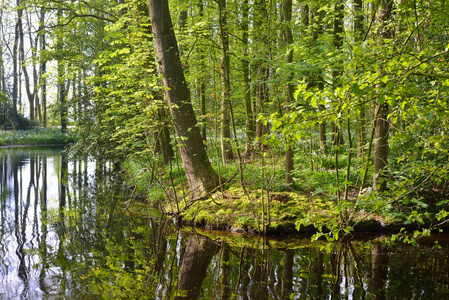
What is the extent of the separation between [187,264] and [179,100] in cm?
353

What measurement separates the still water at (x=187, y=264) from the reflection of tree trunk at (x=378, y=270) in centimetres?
1

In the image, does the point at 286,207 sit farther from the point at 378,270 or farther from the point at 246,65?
the point at 246,65

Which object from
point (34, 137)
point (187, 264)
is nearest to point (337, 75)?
point (187, 264)

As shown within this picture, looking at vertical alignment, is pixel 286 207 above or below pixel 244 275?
above

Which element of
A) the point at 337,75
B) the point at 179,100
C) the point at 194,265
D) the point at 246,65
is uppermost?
the point at 246,65

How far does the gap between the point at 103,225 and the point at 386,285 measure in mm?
4863

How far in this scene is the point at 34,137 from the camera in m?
28.5

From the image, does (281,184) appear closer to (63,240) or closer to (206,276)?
(206,276)

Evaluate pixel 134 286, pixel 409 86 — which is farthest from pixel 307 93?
pixel 134 286

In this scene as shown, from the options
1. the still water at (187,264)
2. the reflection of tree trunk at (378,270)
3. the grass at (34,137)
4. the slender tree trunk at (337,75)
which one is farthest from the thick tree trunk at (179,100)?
the grass at (34,137)

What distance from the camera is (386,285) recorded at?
3.78 meters

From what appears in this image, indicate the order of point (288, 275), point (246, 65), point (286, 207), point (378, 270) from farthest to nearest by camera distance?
point (246, 65)
point (286, 207)
point (378, 270)
point (288, 275)

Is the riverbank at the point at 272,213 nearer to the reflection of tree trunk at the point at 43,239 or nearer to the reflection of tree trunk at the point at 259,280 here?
the reflection of tree trunk at the point at 259,280

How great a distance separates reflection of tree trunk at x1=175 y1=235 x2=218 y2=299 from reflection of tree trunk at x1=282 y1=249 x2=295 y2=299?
3.03 feet
